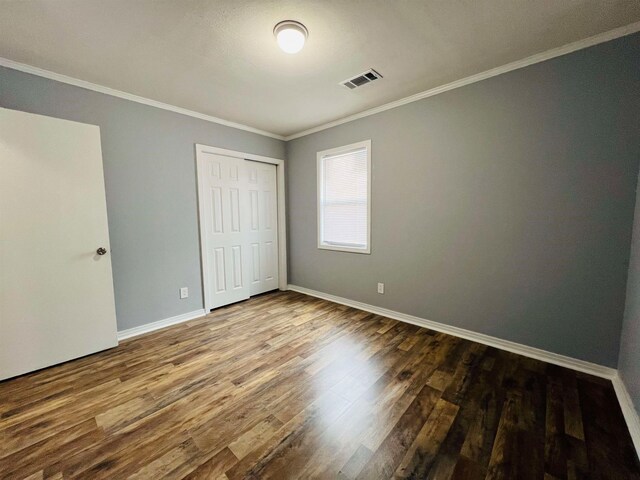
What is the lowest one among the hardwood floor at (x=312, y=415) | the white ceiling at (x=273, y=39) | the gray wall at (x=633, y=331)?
the hardwood floor at (x=312, y=415)

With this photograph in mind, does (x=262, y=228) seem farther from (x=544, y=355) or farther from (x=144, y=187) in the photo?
(x=544, y=355)

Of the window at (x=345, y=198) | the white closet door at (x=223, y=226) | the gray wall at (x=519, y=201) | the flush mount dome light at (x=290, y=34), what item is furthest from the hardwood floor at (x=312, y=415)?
the flush mount dome light at (x=290, y=34)

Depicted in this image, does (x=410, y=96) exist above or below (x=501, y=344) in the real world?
above

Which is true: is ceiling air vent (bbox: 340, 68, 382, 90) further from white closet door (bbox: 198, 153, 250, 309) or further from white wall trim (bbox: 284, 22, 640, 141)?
white closet door (bbox: 198, 153, 250, 309)

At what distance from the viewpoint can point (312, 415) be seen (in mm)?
1577

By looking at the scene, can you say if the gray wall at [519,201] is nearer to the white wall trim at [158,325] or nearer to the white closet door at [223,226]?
the white closet door at [223,226]

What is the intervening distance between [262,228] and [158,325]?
1.83 metres

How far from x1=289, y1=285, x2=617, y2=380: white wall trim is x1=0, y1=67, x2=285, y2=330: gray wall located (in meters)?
2.25

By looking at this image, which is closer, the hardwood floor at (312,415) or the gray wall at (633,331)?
the hardwood floor at (312,415)

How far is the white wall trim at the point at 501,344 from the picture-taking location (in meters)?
1.92

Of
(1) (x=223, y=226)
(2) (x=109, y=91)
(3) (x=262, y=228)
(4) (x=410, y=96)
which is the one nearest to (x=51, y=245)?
(2) (x=109, y=91)

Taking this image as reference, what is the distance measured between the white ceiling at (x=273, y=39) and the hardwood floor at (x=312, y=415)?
97.8 inches

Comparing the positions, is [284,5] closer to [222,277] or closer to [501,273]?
[501,273]

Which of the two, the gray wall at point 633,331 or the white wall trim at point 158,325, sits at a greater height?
the gray wall at point 633,331
